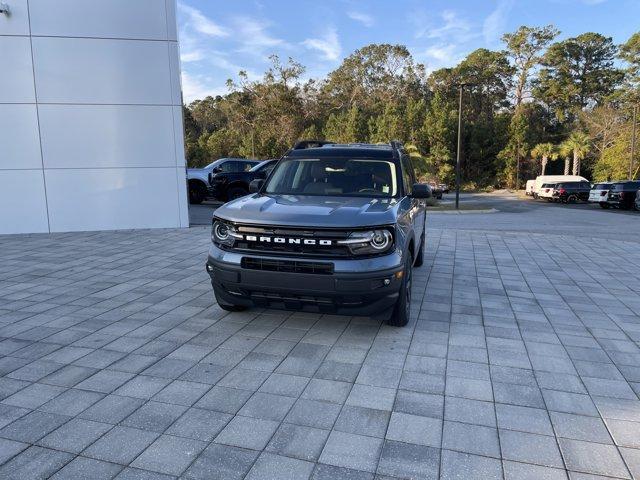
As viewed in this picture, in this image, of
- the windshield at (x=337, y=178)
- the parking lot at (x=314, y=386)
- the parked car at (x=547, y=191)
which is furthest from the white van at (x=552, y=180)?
the windshield at (x=337, y=178)

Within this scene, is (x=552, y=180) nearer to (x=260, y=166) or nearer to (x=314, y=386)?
(x=260, y=166)

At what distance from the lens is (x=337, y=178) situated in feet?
16.5

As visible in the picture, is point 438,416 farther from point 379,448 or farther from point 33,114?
point 33,114

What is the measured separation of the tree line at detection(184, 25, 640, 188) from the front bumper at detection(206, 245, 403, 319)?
108ft

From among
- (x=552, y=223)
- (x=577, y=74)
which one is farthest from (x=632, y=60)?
(x=552, y=223)

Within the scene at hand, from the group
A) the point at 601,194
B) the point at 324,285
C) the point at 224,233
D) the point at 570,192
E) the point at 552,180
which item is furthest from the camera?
the point at 552,180

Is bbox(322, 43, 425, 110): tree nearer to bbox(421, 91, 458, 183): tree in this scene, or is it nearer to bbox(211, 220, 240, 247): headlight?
bbox(421, 91, 458, 183): tree

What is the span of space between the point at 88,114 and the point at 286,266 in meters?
8.16

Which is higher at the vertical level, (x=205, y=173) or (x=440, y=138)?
(x=440, y=138)

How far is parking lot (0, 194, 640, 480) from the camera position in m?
2.54

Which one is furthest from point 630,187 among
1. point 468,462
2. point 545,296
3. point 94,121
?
point 468,462

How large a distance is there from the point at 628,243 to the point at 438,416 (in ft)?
31.6

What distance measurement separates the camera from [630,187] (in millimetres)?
23953

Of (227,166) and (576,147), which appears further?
(576,147)
